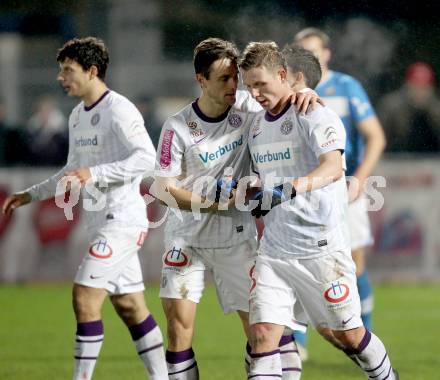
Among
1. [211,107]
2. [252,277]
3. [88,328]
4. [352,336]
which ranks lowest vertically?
[88,328]

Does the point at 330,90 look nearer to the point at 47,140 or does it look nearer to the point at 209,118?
the point at 209,118

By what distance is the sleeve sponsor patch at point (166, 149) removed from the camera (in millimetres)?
6027

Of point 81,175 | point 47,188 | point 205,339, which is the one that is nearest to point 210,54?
point 81,175

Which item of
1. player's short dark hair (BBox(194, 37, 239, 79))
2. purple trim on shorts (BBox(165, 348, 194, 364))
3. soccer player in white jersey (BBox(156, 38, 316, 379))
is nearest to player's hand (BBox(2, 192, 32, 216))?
soccer player in white jersey (BBox(156, 38, 316, 379))

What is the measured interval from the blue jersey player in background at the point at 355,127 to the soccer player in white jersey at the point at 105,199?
1802 mm

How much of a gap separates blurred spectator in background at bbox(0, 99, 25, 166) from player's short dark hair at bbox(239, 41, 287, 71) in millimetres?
9419

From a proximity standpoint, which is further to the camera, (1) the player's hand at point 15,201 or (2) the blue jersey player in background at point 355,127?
(2) the blue jersey player in background at point 355,127

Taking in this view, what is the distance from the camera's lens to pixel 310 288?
5691 millimetres

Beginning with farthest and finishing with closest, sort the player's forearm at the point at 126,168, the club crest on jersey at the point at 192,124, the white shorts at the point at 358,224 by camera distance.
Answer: the white shorts at the point at 358,224
the player's forearm at the point at 126,168
the club crest on jersey at the point at 192,124

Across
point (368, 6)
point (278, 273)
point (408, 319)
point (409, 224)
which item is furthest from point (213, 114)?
point (368, 6)

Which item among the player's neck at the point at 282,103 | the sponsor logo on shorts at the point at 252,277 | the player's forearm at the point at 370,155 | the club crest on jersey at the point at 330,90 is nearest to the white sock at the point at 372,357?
the sponsor logo on shorts at the point at 252,277

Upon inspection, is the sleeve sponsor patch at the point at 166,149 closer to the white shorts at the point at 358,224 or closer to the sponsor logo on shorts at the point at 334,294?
the sponsor logo on shorts at the point at 334,294

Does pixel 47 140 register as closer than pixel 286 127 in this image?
No

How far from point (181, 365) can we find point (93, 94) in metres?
1.78
